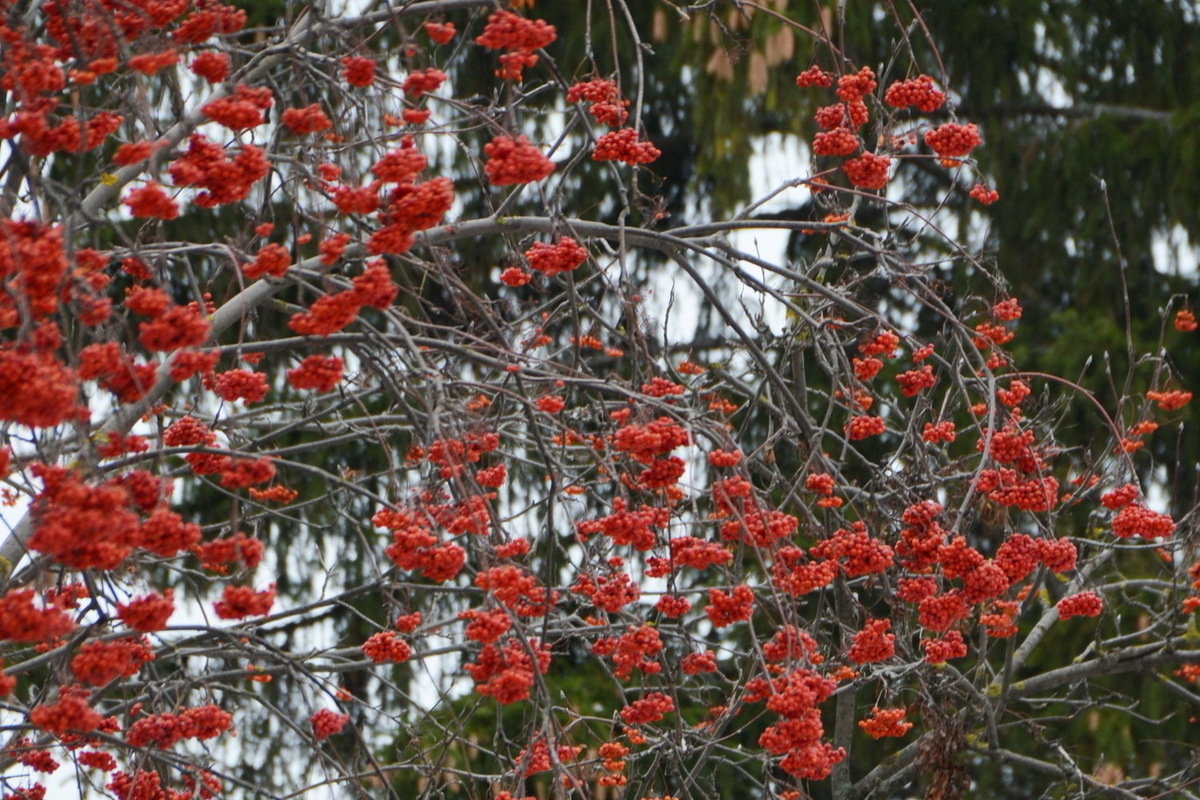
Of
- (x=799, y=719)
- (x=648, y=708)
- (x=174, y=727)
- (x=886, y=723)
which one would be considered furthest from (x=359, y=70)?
(x=886, y=723)

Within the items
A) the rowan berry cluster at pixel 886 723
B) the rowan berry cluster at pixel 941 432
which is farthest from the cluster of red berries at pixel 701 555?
the rowan berry cluster at pixel 886 723

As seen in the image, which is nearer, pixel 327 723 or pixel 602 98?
pixel 602 98

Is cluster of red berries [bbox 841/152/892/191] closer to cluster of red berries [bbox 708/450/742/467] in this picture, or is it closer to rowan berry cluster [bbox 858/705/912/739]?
cluster of red berries [bbox 708/450/742/467]

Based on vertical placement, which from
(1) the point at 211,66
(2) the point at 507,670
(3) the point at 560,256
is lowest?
(2) the point at 507,670

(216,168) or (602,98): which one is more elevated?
(602,98)

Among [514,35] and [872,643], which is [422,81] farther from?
[872,643]

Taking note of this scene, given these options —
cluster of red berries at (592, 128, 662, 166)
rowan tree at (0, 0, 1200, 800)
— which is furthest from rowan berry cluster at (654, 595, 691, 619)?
cluster of red berries at (592, 128, 662, 166)

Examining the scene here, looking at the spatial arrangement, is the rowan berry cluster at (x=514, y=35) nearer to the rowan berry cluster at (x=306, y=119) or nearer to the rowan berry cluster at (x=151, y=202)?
the rowan berry cluster at (x=306, y=119)

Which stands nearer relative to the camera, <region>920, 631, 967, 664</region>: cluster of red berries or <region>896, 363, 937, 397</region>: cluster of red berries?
<region>920, 631, 967, 664</region>: cluster of red berries

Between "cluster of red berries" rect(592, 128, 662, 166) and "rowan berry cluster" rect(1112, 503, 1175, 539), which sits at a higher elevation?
"cluster of red berries" rect(592, 128, 662, 166)

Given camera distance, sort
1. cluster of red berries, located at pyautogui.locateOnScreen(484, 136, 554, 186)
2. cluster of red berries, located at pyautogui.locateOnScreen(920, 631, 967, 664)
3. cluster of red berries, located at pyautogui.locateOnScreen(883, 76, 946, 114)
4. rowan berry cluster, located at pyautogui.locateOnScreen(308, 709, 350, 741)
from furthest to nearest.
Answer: cluster of red berries, located at pyautogui.locateOnScreen(920, 631, 967, 664), rowan berry cluster, located at pyautogui.locateOnScreen(308, 709, 350, 741), cluster of red berries, located at pyautogui.locateOnScreen(883, 76, 946, 114), cluster of red berries, located at pyautogui.locateOnScreen(484, 136, 554, 186)

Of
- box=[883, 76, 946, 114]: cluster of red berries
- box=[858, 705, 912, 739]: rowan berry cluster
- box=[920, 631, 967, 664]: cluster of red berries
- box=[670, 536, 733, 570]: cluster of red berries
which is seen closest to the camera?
box=[670, 536, 733, 570]: cluster of red berries

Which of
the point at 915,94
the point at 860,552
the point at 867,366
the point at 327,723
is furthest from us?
the point at 867,366

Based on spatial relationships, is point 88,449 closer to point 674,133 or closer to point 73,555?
point 73,555
